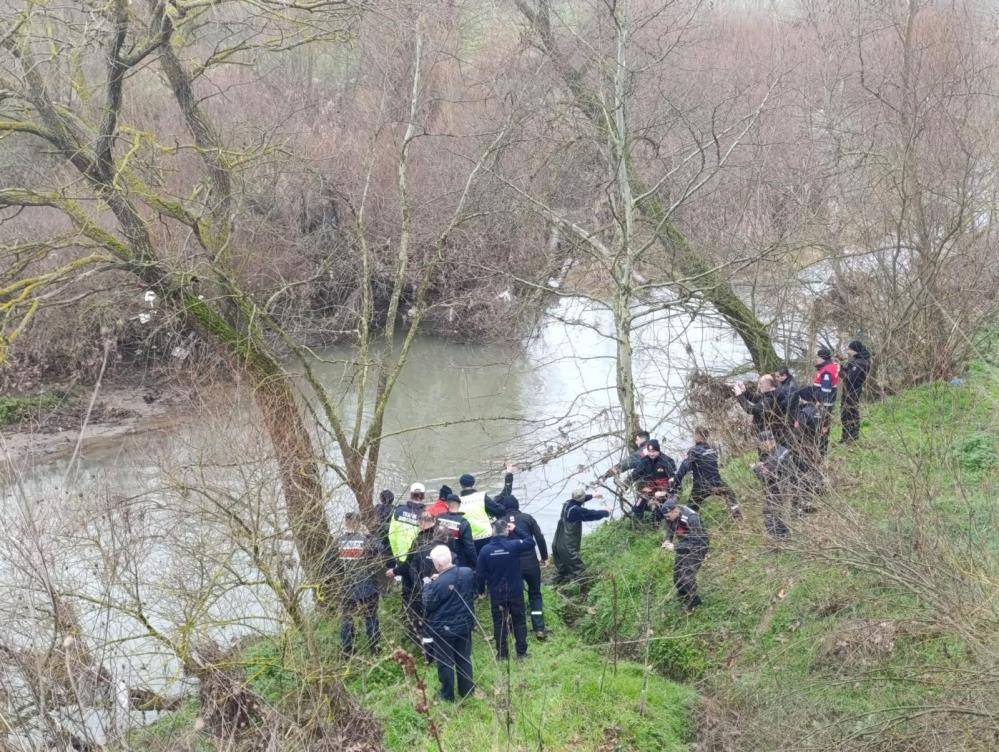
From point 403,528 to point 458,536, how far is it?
587 mm

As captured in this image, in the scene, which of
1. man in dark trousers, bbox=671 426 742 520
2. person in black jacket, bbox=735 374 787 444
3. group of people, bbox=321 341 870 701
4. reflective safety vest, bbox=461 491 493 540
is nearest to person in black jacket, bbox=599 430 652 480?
group of people, bbox=321 341 870 701

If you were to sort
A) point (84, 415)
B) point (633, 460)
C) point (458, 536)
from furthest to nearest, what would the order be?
point (84, 415), point (633, 460), point (458, 536)

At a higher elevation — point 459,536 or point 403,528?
point 403,528

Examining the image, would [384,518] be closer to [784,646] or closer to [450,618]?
[450,618]

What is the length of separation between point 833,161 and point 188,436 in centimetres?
1130

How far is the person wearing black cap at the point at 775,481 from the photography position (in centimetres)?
831

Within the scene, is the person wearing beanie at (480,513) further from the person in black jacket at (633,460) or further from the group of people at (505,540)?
the person in black jacket at (633,460)

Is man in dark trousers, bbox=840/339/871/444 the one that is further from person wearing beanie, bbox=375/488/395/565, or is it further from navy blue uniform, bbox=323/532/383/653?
navy blue uniform, bbox=323/532/383/653

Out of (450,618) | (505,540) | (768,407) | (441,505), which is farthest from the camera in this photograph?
(768,407)

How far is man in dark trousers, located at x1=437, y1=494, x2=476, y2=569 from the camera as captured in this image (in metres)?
9.59

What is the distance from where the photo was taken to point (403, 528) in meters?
9.80

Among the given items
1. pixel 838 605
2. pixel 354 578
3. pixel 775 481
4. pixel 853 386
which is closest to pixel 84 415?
pixel 354 578

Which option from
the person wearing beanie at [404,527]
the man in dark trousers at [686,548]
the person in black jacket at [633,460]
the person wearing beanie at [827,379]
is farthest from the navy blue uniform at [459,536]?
the person wearing beanie at [827,379]

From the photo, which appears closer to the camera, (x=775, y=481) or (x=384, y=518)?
(x=775, y=481)
